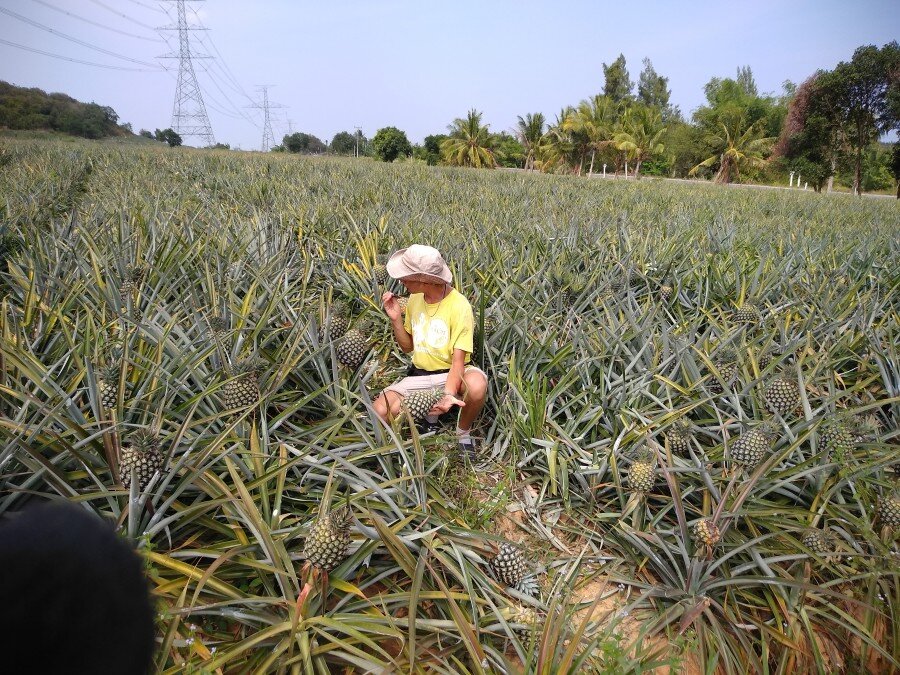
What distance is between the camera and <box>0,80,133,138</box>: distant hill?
26.0m

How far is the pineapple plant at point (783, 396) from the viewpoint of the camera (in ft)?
6.67

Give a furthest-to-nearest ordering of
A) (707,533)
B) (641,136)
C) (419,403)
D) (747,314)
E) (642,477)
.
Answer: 1. (641,136)
2. (747,314)
3. (419,403)
4. (642,477)
5. (707,533)

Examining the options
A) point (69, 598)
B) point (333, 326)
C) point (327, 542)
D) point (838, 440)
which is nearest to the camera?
point (69, 598)

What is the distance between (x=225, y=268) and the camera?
9.33ft

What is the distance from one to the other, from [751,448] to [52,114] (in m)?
40.2

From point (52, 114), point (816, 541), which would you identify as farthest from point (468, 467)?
point (52, 114)

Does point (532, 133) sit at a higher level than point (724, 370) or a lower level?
higher

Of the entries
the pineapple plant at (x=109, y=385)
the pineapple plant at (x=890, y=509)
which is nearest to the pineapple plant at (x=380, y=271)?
the pineapple plant at (x=109, y=385)

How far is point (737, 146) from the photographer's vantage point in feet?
90.9

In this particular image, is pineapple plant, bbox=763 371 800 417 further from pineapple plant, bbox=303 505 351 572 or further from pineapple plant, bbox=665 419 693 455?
pineapple plant, bbox=303 505 351 572

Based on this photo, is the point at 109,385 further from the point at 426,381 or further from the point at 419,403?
the point at 426,381

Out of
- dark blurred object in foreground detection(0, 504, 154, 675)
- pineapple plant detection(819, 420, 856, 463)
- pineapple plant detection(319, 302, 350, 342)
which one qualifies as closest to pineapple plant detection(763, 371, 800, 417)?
pineapple plant detection(819, 420, 856, 463)

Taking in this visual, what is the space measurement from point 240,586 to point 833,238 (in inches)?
240

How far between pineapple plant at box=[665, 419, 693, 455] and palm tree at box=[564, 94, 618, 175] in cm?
3276
